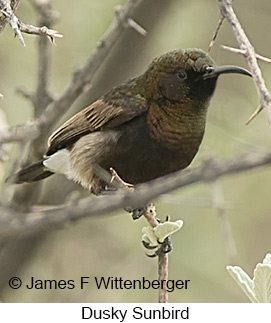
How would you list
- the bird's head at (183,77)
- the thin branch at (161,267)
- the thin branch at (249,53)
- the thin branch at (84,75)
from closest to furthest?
the thin branch at (249,53) → the thin branch at (161,267) → the bird's head at (183,77) → the thin branch at (84,75)

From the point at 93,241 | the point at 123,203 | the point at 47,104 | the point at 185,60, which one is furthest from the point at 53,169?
the point at 123,203

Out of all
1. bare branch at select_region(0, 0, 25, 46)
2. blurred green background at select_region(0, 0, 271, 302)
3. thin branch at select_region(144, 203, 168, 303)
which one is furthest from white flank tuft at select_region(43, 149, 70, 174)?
bare branch at select_region(0, 0, 25, 46)

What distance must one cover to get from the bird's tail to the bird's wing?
0.14 metres

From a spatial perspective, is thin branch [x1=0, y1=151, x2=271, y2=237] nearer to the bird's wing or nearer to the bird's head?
the bird's head

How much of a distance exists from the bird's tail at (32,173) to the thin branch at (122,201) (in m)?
2.25

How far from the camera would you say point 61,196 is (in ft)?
15.1

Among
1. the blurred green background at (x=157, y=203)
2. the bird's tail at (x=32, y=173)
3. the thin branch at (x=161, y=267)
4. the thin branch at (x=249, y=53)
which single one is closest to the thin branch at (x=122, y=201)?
the thin branch at (x=249, y=53)

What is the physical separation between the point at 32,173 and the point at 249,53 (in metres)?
2.00

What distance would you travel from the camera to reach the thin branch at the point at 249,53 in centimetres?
157

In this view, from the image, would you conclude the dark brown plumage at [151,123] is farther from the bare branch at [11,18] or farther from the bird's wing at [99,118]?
the bare branch at [11,18]

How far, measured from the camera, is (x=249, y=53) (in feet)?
5.68

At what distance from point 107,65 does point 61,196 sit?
0.88 m

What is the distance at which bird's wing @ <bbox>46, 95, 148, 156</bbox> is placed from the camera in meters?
3.22

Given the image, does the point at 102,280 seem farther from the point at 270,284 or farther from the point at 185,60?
the point at 270,284
